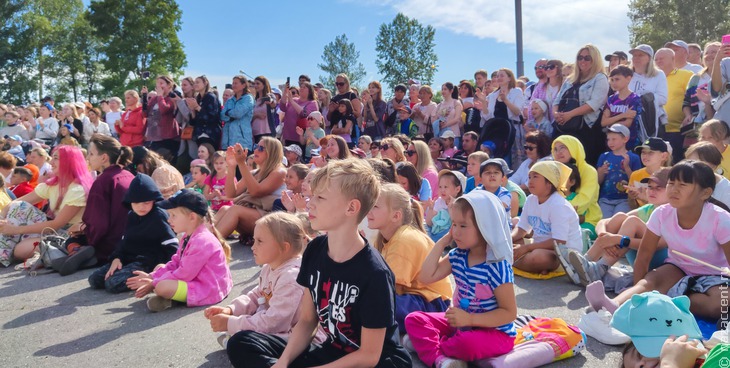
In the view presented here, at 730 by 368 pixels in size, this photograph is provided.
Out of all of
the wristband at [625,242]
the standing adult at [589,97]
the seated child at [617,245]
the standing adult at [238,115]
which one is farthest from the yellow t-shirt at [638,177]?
the standing adult at [238,115]

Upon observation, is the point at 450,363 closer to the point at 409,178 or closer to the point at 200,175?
the point at 409,178

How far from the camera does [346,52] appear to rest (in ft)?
186

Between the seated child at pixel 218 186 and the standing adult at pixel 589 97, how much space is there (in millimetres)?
4756

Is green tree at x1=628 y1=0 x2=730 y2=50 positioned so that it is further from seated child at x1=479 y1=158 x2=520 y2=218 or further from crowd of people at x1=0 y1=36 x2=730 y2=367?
seated child at x1=479 y1=158 x2=520 y2=218

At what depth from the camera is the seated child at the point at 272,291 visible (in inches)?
134

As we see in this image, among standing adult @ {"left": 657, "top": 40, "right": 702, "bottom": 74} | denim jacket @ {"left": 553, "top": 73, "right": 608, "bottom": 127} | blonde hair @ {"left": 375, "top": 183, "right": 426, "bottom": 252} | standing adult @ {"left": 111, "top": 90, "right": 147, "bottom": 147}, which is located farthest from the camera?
standing adult @ {"left": 111, "top": 90, "right": 147, "bottom": 147}

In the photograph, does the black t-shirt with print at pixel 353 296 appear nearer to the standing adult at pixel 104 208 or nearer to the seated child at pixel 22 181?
the standing adult at pixel 104 208

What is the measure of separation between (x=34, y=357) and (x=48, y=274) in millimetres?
2655

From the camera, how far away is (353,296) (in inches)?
99.4

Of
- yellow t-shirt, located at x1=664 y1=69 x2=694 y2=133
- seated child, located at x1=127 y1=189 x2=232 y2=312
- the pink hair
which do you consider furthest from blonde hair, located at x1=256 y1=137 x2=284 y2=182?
yellow t-shirt, located at x1=664 y1=69 x2=694 y2=133

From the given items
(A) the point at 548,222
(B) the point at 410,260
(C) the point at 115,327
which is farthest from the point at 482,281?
(C) the point at 115,327

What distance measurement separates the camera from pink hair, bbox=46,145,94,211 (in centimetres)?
647

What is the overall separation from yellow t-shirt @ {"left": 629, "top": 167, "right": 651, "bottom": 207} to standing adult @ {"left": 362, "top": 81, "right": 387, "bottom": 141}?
5.45 m

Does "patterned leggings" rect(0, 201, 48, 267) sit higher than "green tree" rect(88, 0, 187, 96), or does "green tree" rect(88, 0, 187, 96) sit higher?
"green tree" rect(88, 0, 187, 96)
